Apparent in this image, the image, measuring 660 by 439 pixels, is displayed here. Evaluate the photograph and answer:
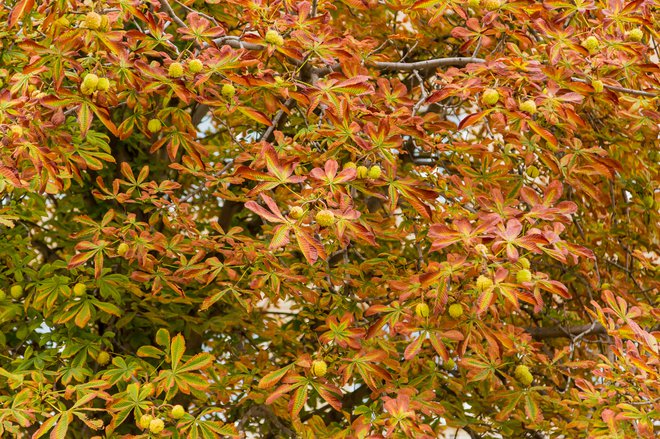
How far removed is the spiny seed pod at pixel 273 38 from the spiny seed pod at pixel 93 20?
→ 1.72 feet

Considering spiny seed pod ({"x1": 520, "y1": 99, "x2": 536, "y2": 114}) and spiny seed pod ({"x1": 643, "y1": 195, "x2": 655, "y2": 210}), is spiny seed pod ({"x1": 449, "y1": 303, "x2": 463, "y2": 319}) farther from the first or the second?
spiny seed pod ({"x1": 643, "y1": 195, "x2": 655, "y2": 210})

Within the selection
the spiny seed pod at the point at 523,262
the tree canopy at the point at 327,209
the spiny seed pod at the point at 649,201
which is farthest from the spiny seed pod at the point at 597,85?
the spiny seed pod at the point at 649,201

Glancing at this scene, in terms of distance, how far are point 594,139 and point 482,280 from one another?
1849mm

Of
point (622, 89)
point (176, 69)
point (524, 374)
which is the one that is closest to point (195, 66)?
point (176, 69)

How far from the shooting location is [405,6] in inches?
130

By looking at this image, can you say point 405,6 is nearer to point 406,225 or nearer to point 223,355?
point 406,225

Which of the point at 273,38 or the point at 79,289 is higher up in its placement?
the point at 273,38

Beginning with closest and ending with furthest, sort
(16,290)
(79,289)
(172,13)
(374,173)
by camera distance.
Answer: (374,173) → (172,13) → (79,289) → (16,290)

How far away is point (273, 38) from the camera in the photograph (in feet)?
8.79

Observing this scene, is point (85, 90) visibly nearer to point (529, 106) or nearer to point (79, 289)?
point (79, 289)

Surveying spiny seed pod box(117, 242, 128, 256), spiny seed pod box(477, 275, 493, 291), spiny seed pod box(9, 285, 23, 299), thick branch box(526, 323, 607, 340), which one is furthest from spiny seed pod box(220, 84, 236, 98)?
thick branch box(526, 323, 607, 340)

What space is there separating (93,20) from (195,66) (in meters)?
0.33

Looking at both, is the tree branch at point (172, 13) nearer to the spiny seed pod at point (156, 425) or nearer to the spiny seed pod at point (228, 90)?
the spiny seed pod at point (228, 90)

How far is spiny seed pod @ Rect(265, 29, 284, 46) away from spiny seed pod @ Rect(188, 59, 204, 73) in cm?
23
